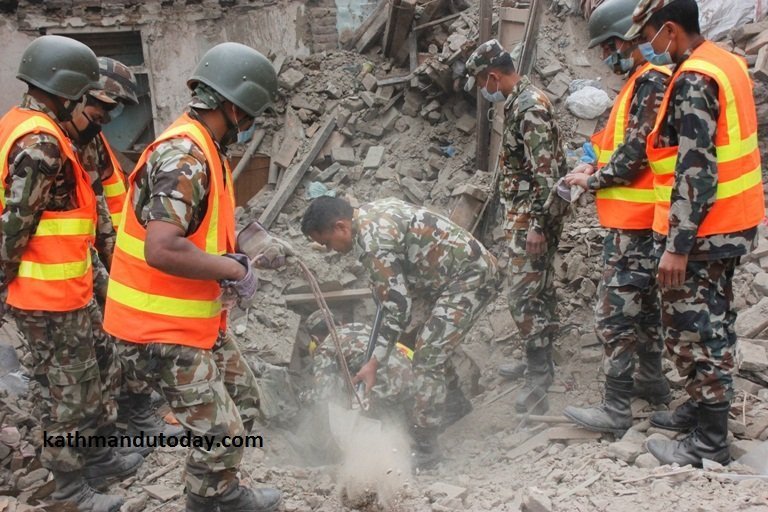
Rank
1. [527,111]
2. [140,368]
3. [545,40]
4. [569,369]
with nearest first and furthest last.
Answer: [140,368] → [527,111] → [569,369] → [545,40]

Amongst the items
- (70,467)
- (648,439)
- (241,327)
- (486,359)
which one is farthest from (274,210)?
(648,439)

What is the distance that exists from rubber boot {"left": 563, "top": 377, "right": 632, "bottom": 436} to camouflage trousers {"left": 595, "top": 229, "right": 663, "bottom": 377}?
3.0 inches

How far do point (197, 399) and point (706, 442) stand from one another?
2.54 meters

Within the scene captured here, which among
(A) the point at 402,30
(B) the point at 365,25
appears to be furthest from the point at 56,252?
(B) the point at 365,25

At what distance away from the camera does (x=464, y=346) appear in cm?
597

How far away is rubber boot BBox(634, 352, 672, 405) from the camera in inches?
159

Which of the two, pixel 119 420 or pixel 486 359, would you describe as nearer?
pixel 119 420

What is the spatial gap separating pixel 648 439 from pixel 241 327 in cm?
360

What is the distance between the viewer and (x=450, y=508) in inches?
136

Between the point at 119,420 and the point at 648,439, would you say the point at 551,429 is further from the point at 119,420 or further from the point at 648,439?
the point at 119,420

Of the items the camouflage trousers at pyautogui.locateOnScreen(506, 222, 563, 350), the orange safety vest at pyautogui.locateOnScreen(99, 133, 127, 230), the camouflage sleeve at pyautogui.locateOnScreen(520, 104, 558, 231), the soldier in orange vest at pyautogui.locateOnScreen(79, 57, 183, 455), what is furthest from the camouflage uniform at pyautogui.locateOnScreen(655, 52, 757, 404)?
the orange safety vest at pyautogui.locateOnScreen(99, 133, 127, 230)

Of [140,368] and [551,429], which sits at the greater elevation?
[140,368]

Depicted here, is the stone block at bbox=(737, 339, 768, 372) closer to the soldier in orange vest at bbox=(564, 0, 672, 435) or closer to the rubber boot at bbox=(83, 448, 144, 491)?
the soldier in orange vest at bbox=(564, 0, 672, 435)

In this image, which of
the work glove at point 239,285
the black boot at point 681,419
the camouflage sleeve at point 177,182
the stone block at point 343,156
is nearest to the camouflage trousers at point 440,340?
the black boot at point 681,419
